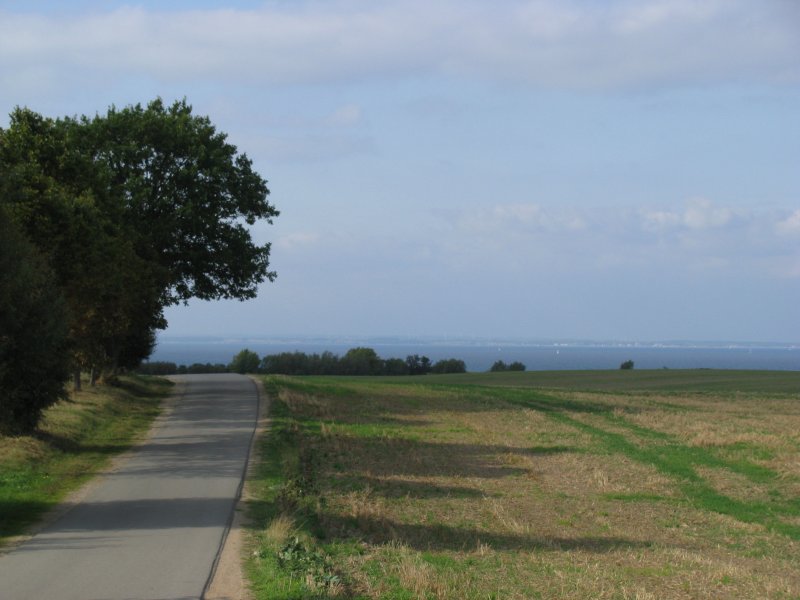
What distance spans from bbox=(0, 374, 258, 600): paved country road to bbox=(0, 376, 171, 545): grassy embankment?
1.85 ft

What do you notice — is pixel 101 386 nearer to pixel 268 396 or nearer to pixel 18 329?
pixel 268 396

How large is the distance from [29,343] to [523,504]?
9759 millimetres

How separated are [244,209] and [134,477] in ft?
73.1

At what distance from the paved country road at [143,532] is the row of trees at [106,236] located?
9.69 ft

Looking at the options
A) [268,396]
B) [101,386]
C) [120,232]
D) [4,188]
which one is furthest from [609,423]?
[4,188]

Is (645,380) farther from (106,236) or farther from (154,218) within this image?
(106,236)

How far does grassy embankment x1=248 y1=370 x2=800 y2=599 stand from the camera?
10.6m

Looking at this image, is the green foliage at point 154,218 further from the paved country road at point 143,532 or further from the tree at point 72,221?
the paved country road at point 143,532

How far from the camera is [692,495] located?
17.9 m

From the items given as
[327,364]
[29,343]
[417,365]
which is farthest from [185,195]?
[417,365]

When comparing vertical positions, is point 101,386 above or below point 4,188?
below

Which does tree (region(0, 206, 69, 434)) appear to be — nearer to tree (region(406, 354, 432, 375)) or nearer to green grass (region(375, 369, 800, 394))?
green grass (region(375, 369, 800, 394))

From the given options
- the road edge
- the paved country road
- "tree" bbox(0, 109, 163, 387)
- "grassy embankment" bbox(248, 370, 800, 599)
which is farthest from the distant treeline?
the road edge

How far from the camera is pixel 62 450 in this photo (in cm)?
2047
